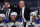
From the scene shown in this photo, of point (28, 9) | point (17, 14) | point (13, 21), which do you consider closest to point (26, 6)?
point (28, 9)

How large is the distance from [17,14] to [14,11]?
157 mm

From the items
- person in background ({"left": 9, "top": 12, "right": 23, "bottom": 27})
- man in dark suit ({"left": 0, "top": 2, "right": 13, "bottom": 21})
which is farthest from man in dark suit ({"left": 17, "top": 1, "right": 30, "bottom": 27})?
man in dark suit ({"left": 0, "top": 2, "right": 13, "bottom": 21})

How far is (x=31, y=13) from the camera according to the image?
3242 mm

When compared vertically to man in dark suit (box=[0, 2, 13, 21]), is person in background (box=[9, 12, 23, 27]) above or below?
below

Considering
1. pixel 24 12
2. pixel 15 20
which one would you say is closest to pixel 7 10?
pixel 15 20

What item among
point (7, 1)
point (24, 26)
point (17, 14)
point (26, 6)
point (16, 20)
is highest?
point (7, 1)

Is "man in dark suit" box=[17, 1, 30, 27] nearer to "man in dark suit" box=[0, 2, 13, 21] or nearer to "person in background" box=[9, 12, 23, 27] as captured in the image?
"person in background" box=[9, 12, 23, 27]

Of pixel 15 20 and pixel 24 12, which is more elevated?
pixel 24 12

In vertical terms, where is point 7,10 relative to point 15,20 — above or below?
above

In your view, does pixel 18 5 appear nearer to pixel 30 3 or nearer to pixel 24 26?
pixel 30 3


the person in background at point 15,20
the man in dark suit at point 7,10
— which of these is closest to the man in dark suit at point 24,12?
the person in background at point 15,20

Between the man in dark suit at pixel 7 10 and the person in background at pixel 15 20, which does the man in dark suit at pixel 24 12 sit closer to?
the person in background at pixel 15 20

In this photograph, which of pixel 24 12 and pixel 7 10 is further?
pixel 7 10

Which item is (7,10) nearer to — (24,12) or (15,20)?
(15,20)
